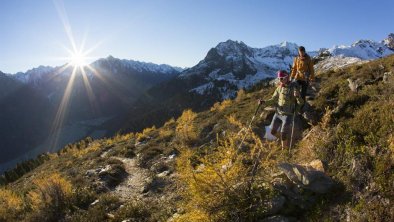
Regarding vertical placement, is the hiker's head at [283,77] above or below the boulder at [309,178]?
→ above

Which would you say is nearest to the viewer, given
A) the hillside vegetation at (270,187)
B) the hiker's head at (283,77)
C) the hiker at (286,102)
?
the hillside vegetation at (270,187)

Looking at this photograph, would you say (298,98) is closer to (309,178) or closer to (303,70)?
(303,70)

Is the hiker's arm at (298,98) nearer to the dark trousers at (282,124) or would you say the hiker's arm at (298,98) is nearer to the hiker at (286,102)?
the hiker at (286,102)

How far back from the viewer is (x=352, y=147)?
745 cm

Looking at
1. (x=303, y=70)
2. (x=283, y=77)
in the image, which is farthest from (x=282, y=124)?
(x=303, y=70)

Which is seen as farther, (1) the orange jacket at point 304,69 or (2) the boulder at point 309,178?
(1) the orange jacket at point 304,69

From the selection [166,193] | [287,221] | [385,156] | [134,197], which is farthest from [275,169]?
[134,197]

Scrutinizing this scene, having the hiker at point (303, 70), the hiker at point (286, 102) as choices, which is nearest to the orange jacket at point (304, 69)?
the hiker at point (303, 70)

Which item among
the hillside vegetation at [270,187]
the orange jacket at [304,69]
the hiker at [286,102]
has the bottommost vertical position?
the hillside vegetation at [270,187]

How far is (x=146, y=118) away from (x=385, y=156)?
164 meters

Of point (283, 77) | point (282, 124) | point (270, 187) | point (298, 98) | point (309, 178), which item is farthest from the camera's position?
point (282, 124)

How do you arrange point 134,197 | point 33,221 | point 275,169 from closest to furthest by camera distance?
1. point 275,169
2. point 33,221
3. point 134,197

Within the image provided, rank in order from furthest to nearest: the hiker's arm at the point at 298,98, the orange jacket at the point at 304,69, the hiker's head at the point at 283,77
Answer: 1. the orange jacket at the point at 304,69
2. the hiker's head at the point at 283,77
3. the hiker's arm at the point at 298,98

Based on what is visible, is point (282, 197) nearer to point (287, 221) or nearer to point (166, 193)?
point (287, 221)
